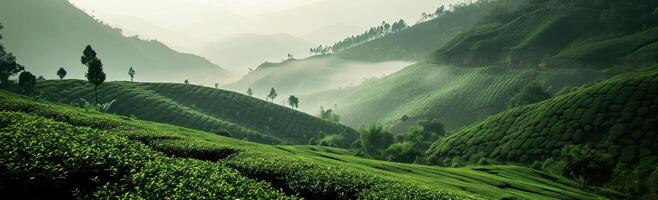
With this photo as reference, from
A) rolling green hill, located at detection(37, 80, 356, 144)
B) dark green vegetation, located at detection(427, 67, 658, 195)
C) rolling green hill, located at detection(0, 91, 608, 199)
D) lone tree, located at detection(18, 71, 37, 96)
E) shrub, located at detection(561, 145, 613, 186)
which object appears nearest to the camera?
rolling green hill, located at detection(0, 91, 608, 199)

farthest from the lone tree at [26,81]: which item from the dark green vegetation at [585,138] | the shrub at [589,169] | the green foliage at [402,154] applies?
the shrub at [589,169]

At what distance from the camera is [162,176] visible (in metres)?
21.2

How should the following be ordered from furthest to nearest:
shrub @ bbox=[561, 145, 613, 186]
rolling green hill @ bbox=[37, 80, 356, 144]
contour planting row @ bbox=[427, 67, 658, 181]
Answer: rolling green hill @ bbox=[37, 80, 356, 144] < contour planting row @ bbox=[427, 67, 658, 181] < shrub @ bbox=[561, 145, 613, 186]

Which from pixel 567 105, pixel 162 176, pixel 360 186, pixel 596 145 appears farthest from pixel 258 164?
pixel 567 105

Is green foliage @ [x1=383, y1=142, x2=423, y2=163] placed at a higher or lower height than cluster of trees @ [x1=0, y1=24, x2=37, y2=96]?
lower

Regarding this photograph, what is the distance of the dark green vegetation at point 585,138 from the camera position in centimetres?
10506

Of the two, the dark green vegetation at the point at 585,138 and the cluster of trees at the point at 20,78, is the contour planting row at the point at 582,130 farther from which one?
the cluster of trees at the point at 20,78

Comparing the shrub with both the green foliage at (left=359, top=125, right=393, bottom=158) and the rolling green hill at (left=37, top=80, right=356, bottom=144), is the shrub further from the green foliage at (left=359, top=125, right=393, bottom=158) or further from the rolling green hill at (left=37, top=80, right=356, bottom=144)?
the rolling green hill at (left=37, top=80, right=356, bottom=144)

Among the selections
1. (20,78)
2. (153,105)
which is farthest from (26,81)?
(153,105)

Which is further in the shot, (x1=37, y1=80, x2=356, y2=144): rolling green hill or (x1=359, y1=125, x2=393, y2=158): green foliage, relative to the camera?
(x1=359, y1=125, x2=393, y2=158): green foliage

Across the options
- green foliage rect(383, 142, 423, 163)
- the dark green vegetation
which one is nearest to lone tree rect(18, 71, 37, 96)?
green foliage rect(383, 142, 423, 163)

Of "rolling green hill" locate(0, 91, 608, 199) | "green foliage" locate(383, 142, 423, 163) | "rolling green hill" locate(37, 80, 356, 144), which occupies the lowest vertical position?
"green foliage" locate(383, 142, 423, 163)

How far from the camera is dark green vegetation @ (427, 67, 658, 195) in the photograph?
4136 inches

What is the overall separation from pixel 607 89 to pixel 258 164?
151m
